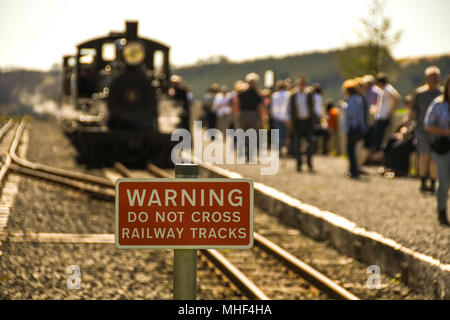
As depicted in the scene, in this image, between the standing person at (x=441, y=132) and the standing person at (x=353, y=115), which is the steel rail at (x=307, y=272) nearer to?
the standing person at (x=441, y=132)

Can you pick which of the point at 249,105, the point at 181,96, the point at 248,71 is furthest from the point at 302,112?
the point at 248,71

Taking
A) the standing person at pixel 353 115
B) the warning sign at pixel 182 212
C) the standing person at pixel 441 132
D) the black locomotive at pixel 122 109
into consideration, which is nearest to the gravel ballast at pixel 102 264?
the standing person at pixel 441 132

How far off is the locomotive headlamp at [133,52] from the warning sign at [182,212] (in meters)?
13.4

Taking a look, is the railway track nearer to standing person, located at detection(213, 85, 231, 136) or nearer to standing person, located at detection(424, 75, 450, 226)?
standing person, located at detection(424, 75, 450, 226)

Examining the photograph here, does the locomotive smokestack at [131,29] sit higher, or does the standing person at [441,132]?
the locomotive smokestack at [131,29]

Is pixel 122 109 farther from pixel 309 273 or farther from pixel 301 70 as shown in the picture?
pixel 301 70

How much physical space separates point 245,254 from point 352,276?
1258 mm

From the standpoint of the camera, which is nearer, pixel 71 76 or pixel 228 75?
pixel 71 76

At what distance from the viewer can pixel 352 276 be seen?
6578 millimetres

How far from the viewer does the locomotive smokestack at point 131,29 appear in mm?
16078

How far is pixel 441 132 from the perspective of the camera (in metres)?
7.39

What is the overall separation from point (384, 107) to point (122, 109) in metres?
5.35
